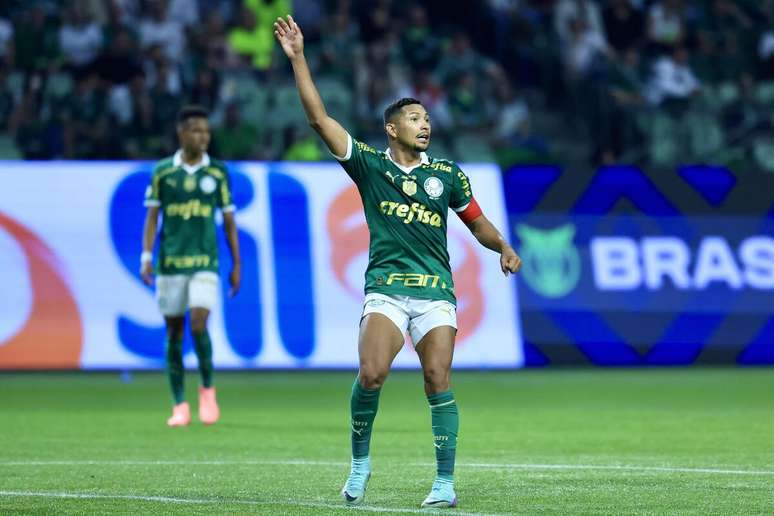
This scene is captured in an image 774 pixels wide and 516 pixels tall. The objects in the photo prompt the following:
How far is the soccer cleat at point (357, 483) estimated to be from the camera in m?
7.88

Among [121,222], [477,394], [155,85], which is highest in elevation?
[155,85]

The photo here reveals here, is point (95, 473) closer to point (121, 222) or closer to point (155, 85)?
point (121, 222)

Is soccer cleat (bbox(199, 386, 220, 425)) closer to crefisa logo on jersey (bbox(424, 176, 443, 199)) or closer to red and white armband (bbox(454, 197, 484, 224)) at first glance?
red and white armband (bbox(454, 197, 484, 224))

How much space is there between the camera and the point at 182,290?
13305mm

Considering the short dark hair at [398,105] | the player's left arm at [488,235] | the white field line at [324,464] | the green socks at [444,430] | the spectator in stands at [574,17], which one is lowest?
the white field line at [324,464]

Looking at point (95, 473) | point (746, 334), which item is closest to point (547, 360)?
point (746, 334)

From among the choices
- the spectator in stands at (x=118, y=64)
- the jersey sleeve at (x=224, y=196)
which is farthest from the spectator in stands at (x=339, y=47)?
A: the jersey sleeve at (x=224, y=196)

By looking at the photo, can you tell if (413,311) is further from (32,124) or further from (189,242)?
(32,124)

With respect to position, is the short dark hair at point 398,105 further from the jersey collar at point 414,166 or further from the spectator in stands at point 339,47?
the spectator in stands at point 339,47

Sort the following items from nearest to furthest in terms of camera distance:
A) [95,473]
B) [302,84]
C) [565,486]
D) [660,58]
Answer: [302,84] < [565,486] < [95,473] < [660,58]

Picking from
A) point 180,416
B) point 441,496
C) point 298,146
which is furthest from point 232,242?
point 298,146

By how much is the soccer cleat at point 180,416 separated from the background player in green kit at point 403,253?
200 inches

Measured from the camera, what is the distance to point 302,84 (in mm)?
7984

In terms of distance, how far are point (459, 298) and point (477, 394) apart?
2.52 metres
